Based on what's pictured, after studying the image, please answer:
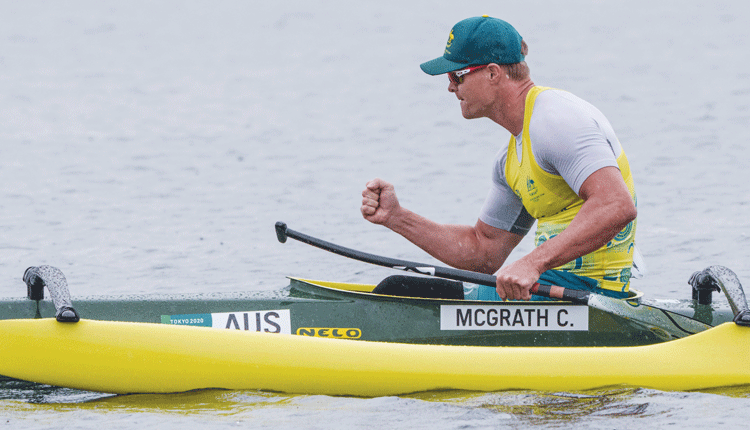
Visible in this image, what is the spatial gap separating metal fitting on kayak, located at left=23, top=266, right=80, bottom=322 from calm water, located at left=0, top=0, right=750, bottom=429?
0.49 metres

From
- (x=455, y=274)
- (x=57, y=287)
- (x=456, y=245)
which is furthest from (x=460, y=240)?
(x=57, y=287)

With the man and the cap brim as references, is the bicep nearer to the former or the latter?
the man

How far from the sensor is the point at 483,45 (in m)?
3.82

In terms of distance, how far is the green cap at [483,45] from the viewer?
382 centimetres

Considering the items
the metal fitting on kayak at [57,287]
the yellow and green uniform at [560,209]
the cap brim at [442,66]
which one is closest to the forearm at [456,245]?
the yellow and green uniform at [560,209]

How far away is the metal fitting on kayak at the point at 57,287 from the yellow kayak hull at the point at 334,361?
8 centimetres

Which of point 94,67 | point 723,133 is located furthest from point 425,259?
point 94,67

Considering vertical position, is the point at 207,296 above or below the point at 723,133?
below

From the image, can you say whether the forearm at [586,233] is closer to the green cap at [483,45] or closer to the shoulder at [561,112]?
the shoulder at [561,112]

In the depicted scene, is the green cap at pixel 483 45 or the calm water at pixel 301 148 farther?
the calm water at pixel 301 148

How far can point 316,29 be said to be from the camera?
20484 millimetres

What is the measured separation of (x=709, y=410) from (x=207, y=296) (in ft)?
7.14

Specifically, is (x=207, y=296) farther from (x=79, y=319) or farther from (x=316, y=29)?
(x=316, y=29)

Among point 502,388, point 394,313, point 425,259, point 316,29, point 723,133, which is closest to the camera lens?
point 502,388
